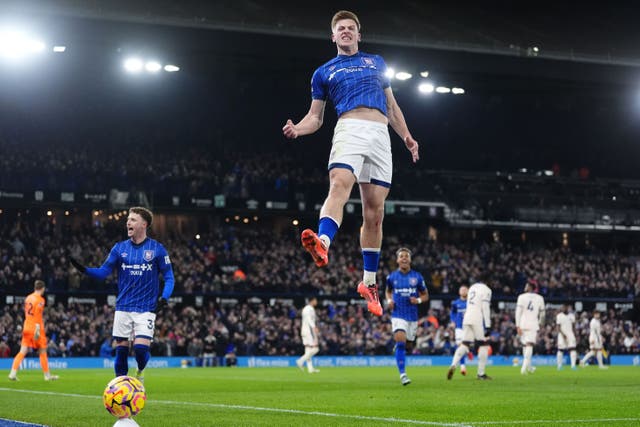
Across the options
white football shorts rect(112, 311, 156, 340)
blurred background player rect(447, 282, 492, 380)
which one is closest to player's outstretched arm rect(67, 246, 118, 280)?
white football shorts rect(112, 311, 156, 340)

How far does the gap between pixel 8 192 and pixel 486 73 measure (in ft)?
Answer: 74.4

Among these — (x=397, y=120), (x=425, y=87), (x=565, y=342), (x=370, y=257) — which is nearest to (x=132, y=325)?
(x=370, y=257)

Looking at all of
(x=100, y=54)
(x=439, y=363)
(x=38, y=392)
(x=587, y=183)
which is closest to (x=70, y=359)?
(x=100, y=54)

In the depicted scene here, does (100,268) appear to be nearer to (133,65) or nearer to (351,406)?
(351,406)

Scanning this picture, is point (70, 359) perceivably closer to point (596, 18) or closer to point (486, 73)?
point (486, 73)

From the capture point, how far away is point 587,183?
57281 mm

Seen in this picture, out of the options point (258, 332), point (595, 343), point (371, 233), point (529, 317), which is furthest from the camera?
point (258, 332)

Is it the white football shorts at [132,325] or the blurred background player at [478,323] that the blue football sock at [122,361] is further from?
the blurred background player at [478,323]

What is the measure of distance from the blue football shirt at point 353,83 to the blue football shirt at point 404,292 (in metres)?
10.9

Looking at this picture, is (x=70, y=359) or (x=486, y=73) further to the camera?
(x=486, y=73)

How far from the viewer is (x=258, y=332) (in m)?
42.5

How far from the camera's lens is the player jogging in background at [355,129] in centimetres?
886

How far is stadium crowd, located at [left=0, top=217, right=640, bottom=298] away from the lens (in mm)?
42281

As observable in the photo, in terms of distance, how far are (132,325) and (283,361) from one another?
28.7 m
